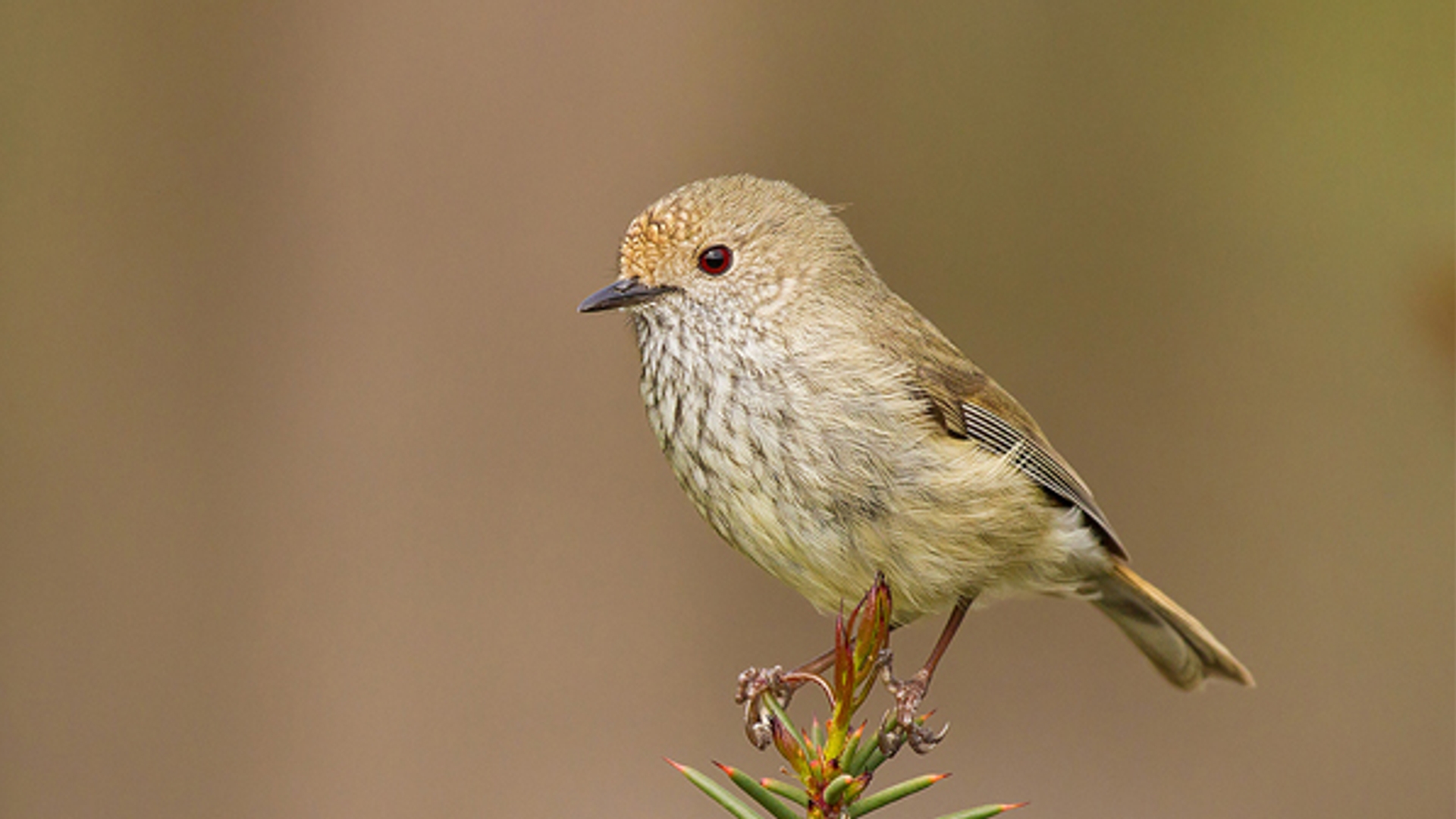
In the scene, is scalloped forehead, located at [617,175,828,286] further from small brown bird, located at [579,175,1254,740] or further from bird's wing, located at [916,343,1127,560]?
bird's wing, located at [916,343,1127,560]

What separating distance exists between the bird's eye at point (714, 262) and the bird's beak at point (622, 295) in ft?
0.29

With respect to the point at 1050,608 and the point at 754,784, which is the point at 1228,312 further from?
the point at 754,784

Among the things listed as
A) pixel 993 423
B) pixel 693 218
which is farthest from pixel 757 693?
pixel 693 218

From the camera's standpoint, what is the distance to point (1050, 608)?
5402 mm

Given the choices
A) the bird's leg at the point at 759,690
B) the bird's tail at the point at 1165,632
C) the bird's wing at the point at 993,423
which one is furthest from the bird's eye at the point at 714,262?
the bird's tail at the point at 1165,632

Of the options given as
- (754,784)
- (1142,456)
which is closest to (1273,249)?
(1142,456)

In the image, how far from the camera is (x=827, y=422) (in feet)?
9.06

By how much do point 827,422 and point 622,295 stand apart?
500mm

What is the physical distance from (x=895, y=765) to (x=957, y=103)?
234cm

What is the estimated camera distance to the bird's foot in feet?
6.24

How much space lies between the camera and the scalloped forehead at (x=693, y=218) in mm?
2982

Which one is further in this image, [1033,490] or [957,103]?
[957,103]

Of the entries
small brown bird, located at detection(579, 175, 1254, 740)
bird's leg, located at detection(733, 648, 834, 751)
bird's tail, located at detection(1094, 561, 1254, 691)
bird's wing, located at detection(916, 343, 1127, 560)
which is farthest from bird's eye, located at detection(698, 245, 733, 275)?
bird's tail, located at detection(1094, 561, 1254, 691)

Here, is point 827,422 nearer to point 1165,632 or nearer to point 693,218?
point 693,218
